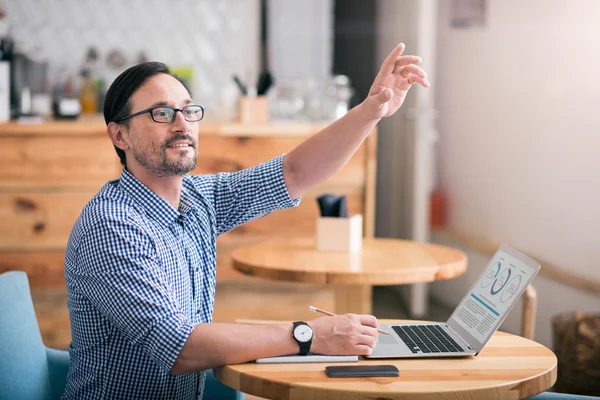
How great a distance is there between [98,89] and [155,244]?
3009 millimetres

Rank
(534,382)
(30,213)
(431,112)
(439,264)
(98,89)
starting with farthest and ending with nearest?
(431,112)
(98,89)
(30,213)
(439,264)
(534,382)

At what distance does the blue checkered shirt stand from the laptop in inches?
16.7

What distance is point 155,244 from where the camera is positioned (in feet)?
5.29

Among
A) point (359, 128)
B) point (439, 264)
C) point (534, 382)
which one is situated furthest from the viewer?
point (439, 264)

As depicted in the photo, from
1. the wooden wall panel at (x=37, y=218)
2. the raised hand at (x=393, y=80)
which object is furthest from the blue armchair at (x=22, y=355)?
the wooden wall panel at (x=37, y=218)

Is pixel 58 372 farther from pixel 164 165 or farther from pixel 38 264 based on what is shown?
pixel 38 264

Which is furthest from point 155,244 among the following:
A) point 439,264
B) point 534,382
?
point 439,264

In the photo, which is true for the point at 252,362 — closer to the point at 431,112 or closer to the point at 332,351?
the point at 332,351

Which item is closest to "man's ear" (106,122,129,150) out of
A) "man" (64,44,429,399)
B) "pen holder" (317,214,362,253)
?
"man" (64,44,429,399)

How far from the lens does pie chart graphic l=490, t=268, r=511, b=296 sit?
1.61 meters

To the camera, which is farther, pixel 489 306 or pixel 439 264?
pixel 439 264

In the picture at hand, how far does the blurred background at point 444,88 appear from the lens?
381 centimetres

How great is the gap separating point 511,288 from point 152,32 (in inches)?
138

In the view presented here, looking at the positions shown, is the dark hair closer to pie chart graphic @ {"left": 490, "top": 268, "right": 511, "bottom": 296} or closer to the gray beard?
the gray beard
